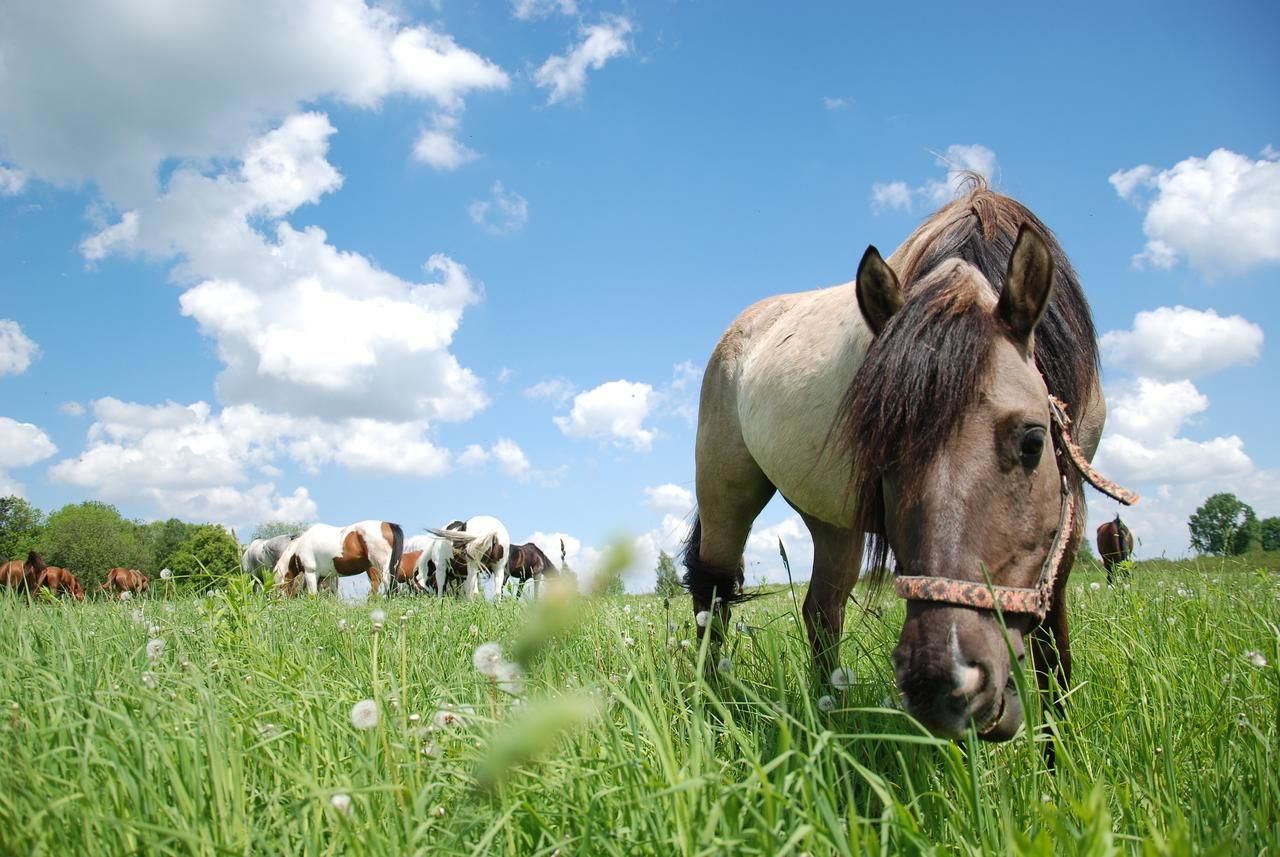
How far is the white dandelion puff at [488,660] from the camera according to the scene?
59.8 inches

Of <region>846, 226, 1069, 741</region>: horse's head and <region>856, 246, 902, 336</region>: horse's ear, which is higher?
<region>856, 246, 902, 336</region>: horse's ear

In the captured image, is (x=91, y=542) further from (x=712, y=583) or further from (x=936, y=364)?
(x=936, y=364)

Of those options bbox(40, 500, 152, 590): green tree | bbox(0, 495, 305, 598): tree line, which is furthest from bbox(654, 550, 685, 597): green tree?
bbox(40, 500, 152, 590): green tree

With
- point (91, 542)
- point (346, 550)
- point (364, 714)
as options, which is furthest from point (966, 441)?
point (91, 542)

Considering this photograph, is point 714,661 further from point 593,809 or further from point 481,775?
point 481,775

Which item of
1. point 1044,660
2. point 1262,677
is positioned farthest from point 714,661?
point 1262,677

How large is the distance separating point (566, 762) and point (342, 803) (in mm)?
465

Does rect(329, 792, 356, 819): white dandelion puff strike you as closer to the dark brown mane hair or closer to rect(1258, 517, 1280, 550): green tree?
the dark brown mane hair

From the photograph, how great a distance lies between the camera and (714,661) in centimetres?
355

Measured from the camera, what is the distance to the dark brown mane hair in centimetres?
227

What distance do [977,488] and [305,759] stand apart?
1.99 meters

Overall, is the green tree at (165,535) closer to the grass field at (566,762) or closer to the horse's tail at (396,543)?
the horse's tail at (396,543)

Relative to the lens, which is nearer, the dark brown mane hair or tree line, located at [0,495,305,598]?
the dark brown mane hair

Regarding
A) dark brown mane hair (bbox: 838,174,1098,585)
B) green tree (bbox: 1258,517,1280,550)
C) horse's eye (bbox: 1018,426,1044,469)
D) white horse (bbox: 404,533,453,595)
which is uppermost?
dark brown mane hair (bbox: 838,174,1098,585)
